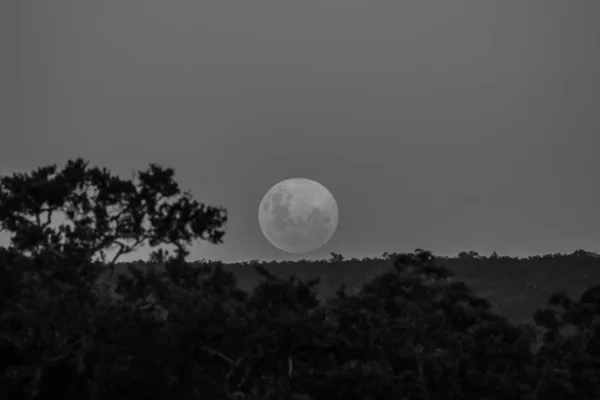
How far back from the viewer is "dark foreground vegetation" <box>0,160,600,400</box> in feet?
49.4

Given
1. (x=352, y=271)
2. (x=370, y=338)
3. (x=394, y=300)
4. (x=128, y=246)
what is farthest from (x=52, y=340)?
(x=352, y=271)

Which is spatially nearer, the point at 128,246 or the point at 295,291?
the point at 295,291

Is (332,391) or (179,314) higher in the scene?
(179,314)

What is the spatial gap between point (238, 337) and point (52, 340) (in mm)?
2711

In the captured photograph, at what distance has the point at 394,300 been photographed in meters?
18.2

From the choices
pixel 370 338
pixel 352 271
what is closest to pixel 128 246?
pixel 370 338

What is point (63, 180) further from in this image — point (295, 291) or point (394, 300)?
point (394, 300)

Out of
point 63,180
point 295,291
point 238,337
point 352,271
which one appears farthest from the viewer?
point 352,271

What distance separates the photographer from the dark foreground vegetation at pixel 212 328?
15.1 m

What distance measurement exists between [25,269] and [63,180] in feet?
5.64

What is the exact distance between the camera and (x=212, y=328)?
1485 cm

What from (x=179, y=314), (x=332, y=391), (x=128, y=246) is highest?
(x=128, y=246)

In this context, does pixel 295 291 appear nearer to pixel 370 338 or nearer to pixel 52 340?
pixel 370 338

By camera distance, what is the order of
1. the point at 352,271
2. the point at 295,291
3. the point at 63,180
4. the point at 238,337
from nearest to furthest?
1. the point at 238,337
2. the point at 295,291
3. the point at 63,180
4. the point at 352,271
